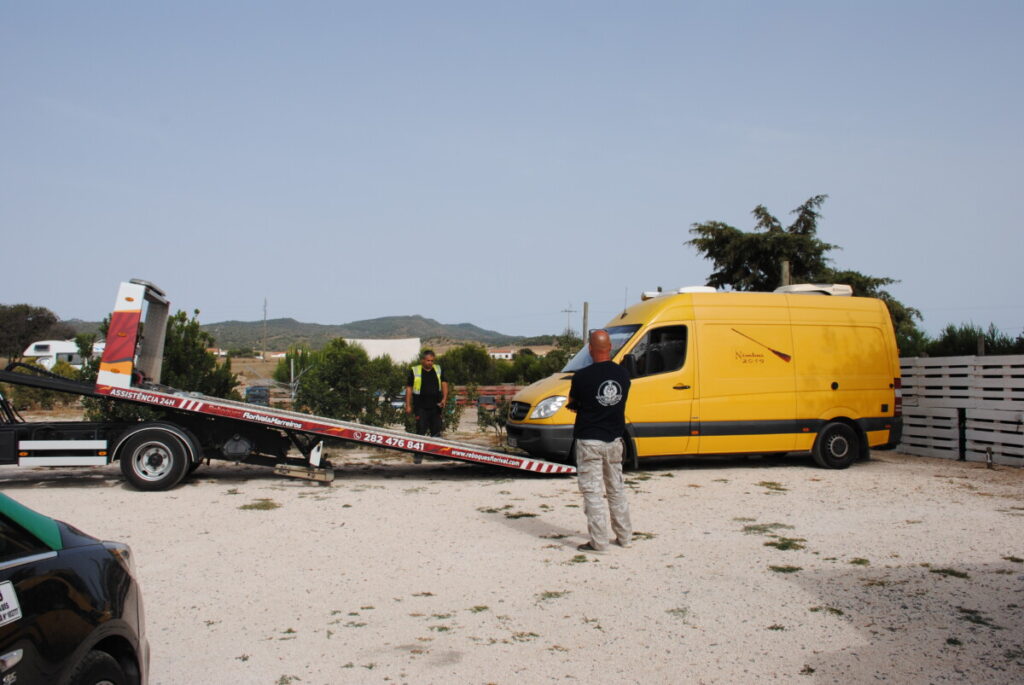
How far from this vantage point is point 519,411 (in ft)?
38.8

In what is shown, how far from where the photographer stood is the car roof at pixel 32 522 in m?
3.03

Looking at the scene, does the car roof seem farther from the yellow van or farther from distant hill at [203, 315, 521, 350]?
distant hill at [203, 315, 521, 350]

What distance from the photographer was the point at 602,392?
7277 mm

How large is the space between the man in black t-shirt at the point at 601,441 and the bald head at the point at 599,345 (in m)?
0.01

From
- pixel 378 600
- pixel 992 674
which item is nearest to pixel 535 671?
pixel 378 600

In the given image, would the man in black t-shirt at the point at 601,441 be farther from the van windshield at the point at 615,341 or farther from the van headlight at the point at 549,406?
the van windshield at the point at 615,341

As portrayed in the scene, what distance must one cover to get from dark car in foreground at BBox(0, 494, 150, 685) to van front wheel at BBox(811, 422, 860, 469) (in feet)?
35.1

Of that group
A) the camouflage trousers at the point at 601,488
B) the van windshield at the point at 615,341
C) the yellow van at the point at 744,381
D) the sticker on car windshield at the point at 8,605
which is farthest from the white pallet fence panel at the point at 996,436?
the sticker on car windshield at the point at 8,605

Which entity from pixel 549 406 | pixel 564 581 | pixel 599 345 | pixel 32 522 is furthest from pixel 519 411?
pixel 32 522

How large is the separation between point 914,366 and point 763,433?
14.5ft

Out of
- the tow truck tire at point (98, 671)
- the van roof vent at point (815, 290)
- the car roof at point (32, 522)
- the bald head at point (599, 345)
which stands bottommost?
the tow truck tire at point (98, 671)

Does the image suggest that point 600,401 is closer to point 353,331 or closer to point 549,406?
point 549,406

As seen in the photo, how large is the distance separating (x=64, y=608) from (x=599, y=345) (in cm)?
526

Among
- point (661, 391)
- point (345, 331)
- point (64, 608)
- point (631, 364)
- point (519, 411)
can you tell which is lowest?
point (64, 608)
